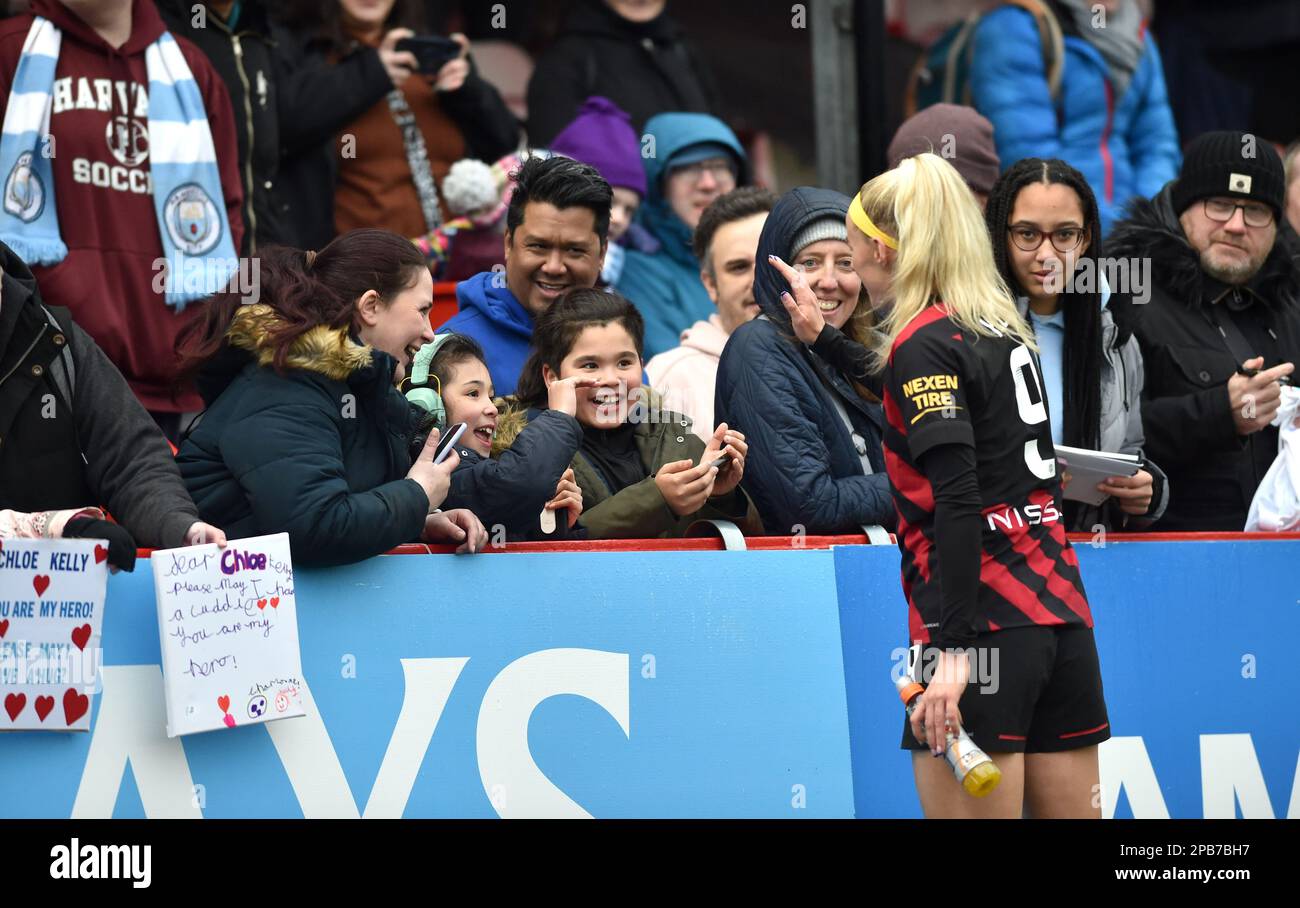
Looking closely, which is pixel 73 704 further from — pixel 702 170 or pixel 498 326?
pixel 702 170

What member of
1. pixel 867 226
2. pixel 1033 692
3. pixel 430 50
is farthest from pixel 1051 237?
pixel 430 50

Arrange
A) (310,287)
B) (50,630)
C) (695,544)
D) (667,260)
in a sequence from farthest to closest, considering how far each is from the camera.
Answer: (667,260), (695,544), (310,287), (50,630)

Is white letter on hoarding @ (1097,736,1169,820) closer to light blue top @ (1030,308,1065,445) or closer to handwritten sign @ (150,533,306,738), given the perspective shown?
light blue top @ (1030,308,1065,445)

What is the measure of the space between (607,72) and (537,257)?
2379 mm

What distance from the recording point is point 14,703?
4641 mm

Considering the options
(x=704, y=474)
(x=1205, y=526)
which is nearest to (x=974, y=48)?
(x=1205, y=526)

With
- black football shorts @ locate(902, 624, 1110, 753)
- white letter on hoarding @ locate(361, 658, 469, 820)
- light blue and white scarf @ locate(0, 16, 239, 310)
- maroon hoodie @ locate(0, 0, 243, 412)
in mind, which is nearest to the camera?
black football shorts @ locate(902, 624, 1110, 753)

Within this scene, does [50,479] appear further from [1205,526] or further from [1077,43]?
[1077,43]

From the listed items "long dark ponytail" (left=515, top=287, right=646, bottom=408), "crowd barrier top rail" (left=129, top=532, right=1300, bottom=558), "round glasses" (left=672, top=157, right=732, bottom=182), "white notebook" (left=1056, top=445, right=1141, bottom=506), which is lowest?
"crowd barrier top rail" (left=129, top=532, right=1300, bottom=558)

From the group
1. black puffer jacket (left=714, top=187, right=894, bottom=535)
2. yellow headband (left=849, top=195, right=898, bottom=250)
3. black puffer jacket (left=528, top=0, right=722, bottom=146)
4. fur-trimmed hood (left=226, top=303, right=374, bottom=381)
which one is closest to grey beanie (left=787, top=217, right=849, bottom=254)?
black puffer jacket (left=714, top=187, right=894, bottom=535)

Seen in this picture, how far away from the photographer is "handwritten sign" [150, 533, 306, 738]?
4641mm

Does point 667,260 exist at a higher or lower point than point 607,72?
lower

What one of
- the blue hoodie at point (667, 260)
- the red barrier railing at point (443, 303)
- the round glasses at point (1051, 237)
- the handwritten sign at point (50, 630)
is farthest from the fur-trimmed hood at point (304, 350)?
the blue hoodie at point (667, 260)

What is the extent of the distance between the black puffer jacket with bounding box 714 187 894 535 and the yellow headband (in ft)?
3.79
